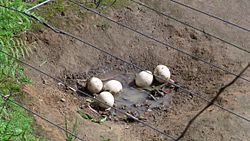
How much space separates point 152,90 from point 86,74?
508mm

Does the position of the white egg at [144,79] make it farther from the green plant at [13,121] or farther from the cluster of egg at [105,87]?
the green plant at [13,121]

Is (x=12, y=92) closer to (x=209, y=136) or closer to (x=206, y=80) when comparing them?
(x=209, y=136)

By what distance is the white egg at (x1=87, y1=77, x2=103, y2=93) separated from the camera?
4.24 m

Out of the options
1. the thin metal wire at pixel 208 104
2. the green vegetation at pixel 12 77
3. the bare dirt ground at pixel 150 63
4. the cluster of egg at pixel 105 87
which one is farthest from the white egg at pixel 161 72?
the green vegetation at pixel 12 77

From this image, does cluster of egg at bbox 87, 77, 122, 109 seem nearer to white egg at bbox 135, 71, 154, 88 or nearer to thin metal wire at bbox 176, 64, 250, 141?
white egg at bbox 135, 71, 154, 88

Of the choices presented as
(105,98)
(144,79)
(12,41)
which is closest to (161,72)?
(144,79)

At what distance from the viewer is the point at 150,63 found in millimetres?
4719

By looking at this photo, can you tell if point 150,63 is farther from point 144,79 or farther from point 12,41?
point 12,41

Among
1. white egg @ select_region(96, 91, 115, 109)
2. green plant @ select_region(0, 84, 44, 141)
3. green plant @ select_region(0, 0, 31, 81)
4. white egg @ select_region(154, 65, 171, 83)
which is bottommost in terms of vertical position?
green plant @ select_region(0, 84, 44, 141)

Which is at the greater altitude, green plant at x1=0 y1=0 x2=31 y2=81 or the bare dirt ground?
the bare dirt ground

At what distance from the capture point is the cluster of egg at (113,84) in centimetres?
412

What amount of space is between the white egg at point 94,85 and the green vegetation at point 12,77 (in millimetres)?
494

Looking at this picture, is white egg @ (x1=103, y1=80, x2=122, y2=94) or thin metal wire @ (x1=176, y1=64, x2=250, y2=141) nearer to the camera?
thin metal wire @ (x1=176, y1=64, x2=250, y2=141)

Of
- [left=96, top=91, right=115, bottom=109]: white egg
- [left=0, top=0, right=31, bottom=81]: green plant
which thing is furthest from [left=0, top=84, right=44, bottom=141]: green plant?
[left=96, top=91, right=115, bottom=109]: white egg
